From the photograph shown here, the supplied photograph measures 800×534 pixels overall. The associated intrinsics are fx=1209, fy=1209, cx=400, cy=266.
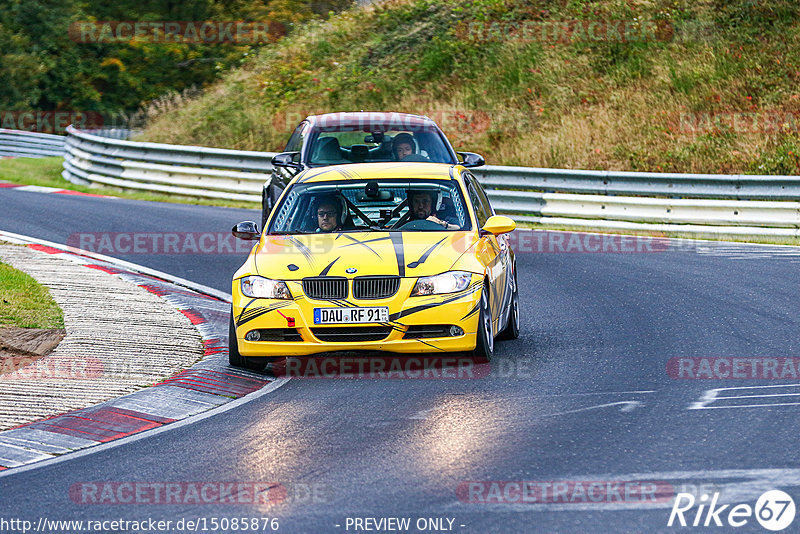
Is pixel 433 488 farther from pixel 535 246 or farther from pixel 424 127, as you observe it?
pixel 535 246

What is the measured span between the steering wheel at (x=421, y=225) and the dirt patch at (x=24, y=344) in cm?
317

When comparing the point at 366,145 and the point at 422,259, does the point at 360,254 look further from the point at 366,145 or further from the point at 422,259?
the point at 366,145

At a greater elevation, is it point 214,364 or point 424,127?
point 424,127

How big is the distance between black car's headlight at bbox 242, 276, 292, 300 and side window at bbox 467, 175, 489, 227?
6.74 feet

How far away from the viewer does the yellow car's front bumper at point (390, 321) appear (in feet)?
29.8

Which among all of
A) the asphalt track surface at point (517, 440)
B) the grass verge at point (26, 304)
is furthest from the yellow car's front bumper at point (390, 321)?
the grass verge at point (26, 304)

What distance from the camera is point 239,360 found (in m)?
9.54

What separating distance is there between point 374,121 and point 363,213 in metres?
5.33

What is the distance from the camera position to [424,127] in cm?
1588

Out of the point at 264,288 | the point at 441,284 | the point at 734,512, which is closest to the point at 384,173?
the point at 441,284

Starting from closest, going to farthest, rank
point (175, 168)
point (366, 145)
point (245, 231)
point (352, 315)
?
point (352, 315) → point (245, 231) → point (366, 145) → point (175, 168)

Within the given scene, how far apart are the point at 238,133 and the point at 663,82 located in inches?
419

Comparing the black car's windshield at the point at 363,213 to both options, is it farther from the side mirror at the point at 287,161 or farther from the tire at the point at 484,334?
the side mirror at the point at 287,161

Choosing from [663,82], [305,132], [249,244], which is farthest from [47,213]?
[663,82]
